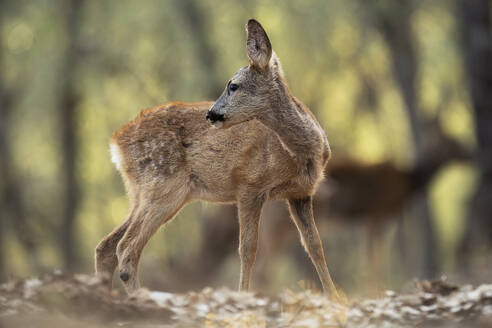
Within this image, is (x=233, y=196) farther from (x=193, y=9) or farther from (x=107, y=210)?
(x=107, y=210)

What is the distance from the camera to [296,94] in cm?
2066

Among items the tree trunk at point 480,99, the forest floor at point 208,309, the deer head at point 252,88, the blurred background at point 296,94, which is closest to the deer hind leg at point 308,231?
the forest floor at point 208,309

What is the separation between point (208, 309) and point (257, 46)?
225cm

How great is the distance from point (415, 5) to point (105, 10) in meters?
7.12

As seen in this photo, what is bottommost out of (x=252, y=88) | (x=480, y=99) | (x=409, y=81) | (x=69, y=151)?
(x=252, y=88)

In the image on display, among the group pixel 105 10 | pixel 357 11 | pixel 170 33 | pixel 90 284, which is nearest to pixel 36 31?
pixel 105 10

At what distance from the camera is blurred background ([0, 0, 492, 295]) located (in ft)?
52.1

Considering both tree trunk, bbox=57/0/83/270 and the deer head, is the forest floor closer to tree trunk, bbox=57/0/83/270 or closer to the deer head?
the deer head

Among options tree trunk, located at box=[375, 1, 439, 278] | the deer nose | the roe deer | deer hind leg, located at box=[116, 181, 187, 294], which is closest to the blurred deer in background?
tree trunk, located at box=[375, 1, 439, 278]

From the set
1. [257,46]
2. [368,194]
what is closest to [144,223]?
[257,46]

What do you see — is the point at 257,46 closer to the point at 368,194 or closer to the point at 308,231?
the point at 308,231

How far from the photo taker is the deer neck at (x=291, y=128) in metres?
7.04

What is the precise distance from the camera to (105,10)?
18953 mm

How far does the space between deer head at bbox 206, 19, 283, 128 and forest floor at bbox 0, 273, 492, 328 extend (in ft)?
5.10
